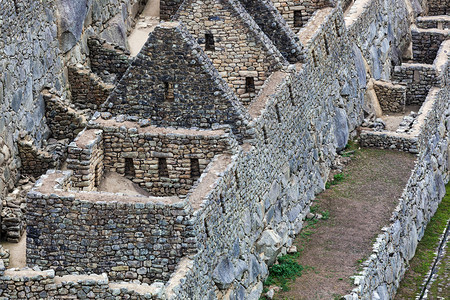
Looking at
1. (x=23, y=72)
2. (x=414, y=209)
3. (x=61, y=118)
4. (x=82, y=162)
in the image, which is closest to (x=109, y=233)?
(x=82, y=162)

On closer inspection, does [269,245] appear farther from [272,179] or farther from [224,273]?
[224,273]

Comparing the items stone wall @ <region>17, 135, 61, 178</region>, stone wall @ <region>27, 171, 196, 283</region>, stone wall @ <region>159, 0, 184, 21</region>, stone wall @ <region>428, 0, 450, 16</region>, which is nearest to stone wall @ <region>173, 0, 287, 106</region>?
stone wall @ <region>159, 0, 184, 21</region>

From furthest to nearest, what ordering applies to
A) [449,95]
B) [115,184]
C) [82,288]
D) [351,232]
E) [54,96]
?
1. [449,95]
2. [351,232]
3. [54,96]
4. [115,184]
5. [82,288]

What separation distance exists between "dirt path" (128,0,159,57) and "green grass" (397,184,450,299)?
9.31 metres

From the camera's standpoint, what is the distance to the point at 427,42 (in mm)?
48031

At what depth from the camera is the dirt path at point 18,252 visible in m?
25.2

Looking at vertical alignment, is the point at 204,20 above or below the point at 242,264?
above

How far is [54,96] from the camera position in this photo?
2927 centimetres

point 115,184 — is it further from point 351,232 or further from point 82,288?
point 351,232

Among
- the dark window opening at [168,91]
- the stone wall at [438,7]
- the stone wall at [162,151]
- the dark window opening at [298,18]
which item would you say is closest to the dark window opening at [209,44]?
the dark window opening at [168,91]

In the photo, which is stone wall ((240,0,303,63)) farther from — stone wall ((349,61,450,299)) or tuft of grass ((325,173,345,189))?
stone wall ((349,61,450,299))

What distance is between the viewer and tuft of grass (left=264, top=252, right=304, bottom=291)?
29.4 metres

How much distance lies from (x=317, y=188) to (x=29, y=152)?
9.17m

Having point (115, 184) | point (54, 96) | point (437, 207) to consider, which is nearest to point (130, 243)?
point (115, 184)
